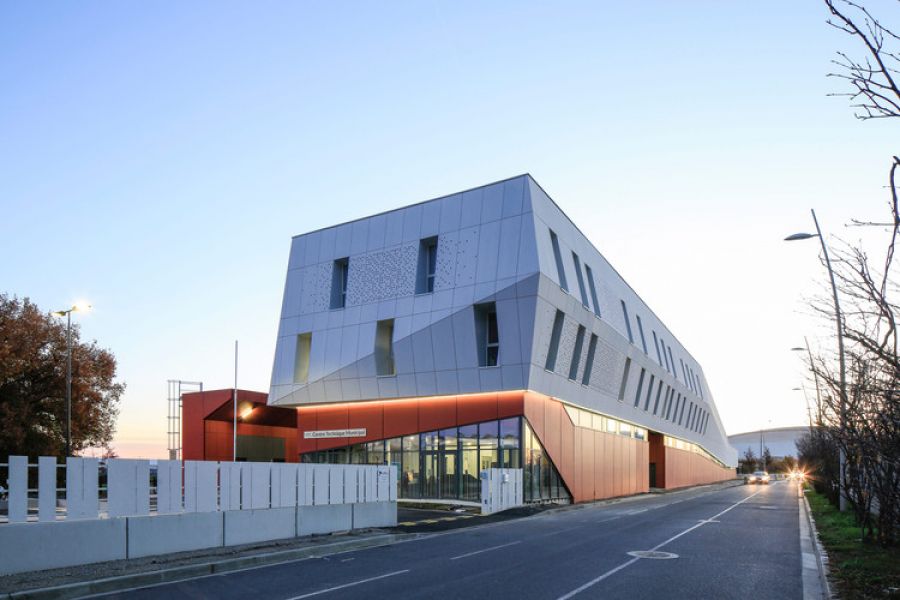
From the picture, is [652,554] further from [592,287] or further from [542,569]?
[592,287]

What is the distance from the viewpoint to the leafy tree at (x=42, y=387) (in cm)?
3866

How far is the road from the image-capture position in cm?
1225

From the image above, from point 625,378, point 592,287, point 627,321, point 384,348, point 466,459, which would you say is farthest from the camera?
point 627,321

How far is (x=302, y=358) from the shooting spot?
141 ft

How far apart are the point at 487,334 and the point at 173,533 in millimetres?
22281

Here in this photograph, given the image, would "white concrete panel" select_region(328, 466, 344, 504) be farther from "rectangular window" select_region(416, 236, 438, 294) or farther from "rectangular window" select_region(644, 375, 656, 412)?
"rectangular window" select_region(644, 375, 656, 412)

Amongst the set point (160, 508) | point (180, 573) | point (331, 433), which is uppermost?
point (160, 508)

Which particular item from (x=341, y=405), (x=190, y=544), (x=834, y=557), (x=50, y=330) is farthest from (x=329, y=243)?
(x=834, y=557)

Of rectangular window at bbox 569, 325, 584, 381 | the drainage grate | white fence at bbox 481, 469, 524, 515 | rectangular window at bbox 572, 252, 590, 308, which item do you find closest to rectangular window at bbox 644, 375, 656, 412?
rectangular window at bbox 569, 325, 584, 381

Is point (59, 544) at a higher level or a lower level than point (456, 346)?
lower

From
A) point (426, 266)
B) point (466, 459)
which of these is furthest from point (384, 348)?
point (466, 459)

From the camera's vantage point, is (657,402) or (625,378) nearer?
(625,378)

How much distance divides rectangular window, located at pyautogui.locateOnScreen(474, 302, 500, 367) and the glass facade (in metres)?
2.91

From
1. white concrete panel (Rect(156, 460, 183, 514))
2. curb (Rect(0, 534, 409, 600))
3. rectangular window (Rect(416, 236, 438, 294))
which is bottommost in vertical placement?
curb (Rect(0, 534, 409, 600))
